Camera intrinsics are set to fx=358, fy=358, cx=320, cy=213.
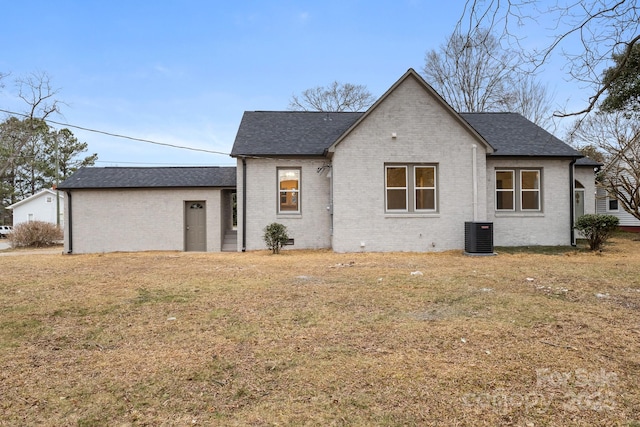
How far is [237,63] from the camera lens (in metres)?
21.2

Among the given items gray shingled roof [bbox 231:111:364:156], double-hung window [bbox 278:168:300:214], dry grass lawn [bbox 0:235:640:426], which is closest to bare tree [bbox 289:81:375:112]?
gray shingled roof [bbox 231:111:364:156]

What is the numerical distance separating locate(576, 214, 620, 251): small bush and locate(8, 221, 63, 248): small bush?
2792 centimetres

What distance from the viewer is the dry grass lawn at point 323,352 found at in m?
2.77

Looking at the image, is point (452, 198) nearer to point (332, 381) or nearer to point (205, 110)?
point (332, 381)

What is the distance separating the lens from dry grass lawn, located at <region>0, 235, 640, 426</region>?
277 cm

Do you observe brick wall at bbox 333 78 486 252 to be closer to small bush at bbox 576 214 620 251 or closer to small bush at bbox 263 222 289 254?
small bush at bbox 263 222 289 254

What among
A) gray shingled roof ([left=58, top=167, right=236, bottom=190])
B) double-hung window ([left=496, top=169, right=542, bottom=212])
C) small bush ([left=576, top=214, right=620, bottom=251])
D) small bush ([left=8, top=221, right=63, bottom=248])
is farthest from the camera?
small bush ([left=8, top=221, right=63, bottom=248])

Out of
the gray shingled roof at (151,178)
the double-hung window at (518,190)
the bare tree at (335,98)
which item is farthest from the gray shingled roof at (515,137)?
the bare tree at (335,98)

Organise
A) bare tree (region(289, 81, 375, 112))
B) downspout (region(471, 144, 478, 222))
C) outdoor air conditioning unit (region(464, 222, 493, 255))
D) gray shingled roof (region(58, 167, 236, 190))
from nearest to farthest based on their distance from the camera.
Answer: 1. outdoor air conditioning unit (region(464, 222, 493, 255))
2. downspout (region(471, 144, 478, 222))
3. gray shingled roof (region(58, 167, 236, 190))
4. bare tree (region(289, 81, 375, 112))

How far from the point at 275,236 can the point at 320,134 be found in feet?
17.8

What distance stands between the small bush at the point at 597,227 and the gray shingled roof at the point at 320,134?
9.48ft

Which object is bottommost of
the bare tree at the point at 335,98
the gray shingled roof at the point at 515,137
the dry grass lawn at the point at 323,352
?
the dry grass lawn at the point at 323,352

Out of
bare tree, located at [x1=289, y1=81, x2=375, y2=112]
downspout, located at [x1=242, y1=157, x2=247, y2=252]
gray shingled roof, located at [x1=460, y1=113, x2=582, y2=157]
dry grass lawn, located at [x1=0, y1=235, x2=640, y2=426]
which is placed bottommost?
dry grass lawn, located at [x1=0, y1=235, x2=640, y2=426]

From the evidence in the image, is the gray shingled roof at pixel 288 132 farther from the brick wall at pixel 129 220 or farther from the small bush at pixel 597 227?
the small bush at pixel 597 227
